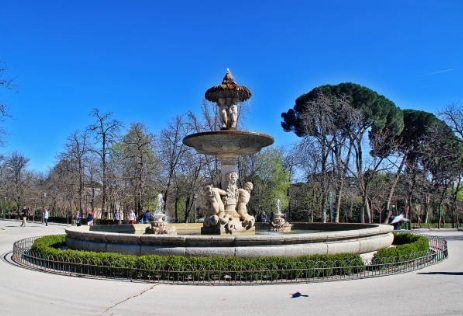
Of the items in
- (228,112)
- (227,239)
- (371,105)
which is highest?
(371,105)

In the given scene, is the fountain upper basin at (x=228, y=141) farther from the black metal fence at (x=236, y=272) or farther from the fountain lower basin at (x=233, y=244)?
the black metal fence at (x=236, y=272)

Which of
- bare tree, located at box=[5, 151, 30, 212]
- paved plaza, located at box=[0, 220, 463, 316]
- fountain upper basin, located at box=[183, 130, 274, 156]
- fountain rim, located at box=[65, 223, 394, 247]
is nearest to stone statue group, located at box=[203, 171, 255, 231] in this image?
fountain upper basin, located at box=[183, 130, 274, 156]

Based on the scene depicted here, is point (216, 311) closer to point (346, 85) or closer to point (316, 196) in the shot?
point (346, 85)

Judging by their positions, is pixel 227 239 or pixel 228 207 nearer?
pixel 227 239

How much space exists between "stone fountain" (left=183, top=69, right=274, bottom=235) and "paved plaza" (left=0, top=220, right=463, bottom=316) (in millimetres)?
4164

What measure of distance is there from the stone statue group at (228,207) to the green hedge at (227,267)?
3.17 metres

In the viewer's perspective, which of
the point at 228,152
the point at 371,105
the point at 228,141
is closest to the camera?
the point at 228,141

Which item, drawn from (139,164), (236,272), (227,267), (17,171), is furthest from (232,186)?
(17,171)

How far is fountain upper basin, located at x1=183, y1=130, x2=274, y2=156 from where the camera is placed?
1129 cm

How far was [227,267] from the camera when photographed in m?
7.11

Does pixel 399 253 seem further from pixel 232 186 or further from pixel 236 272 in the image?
pixel 232 186

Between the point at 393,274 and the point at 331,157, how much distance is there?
23659mm

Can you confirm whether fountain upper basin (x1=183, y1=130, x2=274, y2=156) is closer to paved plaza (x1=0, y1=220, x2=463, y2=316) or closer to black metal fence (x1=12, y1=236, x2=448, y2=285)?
black metal fence (x1=12, y1=236, x2=448, y2=285)

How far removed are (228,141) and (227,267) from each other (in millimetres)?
5278
